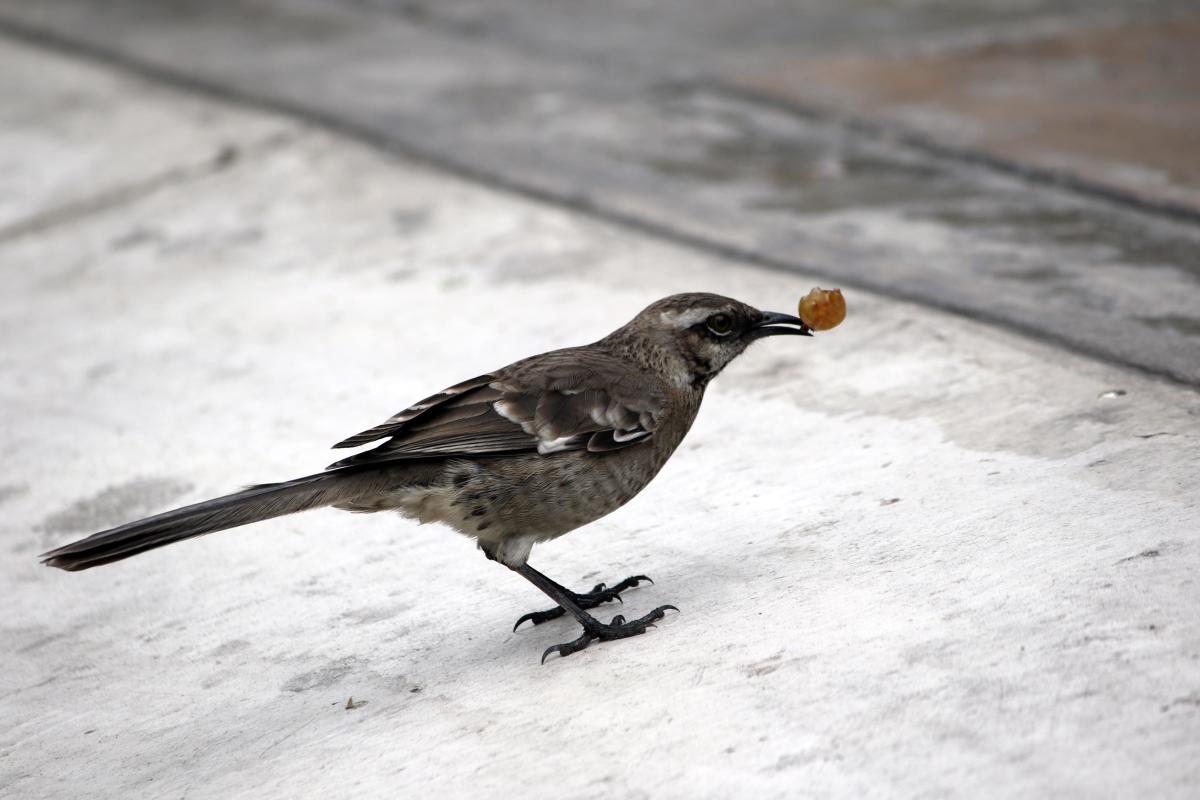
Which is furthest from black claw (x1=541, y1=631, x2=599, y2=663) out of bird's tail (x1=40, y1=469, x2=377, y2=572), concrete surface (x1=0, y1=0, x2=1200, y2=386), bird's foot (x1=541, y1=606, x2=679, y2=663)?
concrete surface (x1=0, y1=0, x2=1200, y2=386)

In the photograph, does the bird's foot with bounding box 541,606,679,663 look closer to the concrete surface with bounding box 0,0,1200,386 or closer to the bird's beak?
the bird's beak

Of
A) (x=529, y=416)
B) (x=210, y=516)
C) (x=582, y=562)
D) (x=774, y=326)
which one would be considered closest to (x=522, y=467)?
(x=529, y=416)

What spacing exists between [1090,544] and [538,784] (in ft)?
5.33

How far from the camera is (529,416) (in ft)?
13.8

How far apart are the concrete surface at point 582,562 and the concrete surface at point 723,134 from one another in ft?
1.01

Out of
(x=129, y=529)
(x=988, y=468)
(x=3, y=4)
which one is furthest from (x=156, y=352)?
(x=3, y=4)

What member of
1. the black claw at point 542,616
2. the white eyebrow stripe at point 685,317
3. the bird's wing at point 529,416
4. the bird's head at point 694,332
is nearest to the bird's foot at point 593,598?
the black claw at point 542,616

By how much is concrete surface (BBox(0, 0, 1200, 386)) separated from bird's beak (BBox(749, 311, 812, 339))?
4.33 ft

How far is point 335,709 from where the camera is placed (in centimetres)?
398

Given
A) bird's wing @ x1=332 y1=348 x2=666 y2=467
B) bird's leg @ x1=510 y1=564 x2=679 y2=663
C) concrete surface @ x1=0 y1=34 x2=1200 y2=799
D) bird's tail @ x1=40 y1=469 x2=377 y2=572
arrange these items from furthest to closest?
bird's wing @ x1=332 y1=348 x2=666 y2=467 < bird's leg @ x1=510 y1=564 x2=679 y2=663 < bird's tail @ x1=40 y1=469 x2=377 y2=572 < concrete surface @ x1=0 y1=34 x2=1200 y2=799

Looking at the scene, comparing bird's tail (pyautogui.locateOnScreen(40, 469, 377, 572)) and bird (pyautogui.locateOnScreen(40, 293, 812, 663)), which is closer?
bird's tail (pyautogui.locateOnScreen(40, 469, 377, 572))

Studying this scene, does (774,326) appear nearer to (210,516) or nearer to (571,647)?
(571,647)

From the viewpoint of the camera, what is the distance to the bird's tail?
12.3 feet

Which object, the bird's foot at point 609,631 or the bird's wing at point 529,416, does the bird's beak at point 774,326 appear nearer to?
the bird's wing at point 529,416
